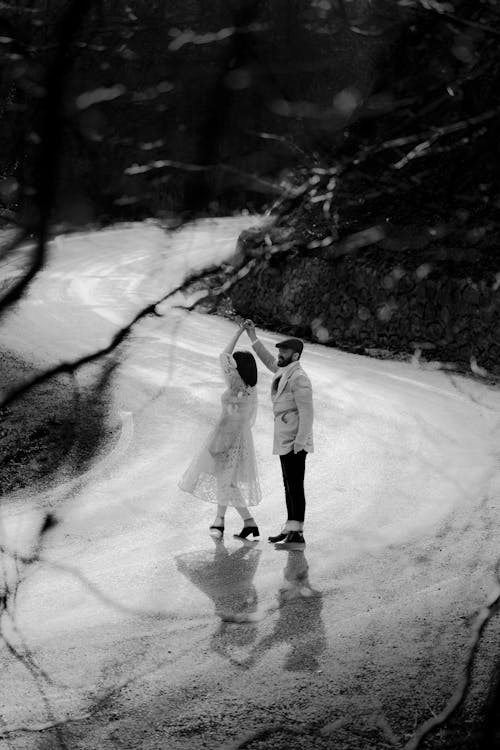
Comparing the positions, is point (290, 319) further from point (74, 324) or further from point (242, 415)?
point (242, 415)

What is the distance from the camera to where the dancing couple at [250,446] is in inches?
284

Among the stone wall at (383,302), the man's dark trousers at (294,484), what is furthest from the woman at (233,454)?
the stone wall at (383,302)

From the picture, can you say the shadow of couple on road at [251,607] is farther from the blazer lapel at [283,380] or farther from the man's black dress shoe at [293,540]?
the blazer lapel at [283,380]

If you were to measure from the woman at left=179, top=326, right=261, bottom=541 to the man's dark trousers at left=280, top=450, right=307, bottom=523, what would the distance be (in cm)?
34

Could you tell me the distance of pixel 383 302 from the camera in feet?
55.8

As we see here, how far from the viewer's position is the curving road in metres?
4.65

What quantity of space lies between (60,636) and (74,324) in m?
10.4

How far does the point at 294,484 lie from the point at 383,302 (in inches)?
403

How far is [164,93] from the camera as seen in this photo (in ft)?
7.43

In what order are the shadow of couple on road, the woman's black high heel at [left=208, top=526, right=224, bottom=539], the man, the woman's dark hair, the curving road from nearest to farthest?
the curving road → the shadow of couple on road → the man → the woman's dark hair → the woman's black high heel at [left=208, top=526, right=224, bottom=539]

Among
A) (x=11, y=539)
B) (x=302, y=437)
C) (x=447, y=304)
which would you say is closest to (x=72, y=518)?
(x=11, y=539)

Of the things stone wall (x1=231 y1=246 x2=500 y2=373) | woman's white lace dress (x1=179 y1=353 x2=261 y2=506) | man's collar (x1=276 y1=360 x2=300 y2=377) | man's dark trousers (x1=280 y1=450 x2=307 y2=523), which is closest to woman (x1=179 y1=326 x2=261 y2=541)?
woman's white lace dress (x1=179 y1=353 x2=261 y2=506)

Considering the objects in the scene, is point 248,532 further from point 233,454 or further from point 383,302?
point 383,302

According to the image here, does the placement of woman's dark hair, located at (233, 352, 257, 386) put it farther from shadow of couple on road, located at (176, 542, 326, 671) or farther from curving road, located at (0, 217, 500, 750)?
shadow of couple on road, located at (176, 542, 326, 671)
